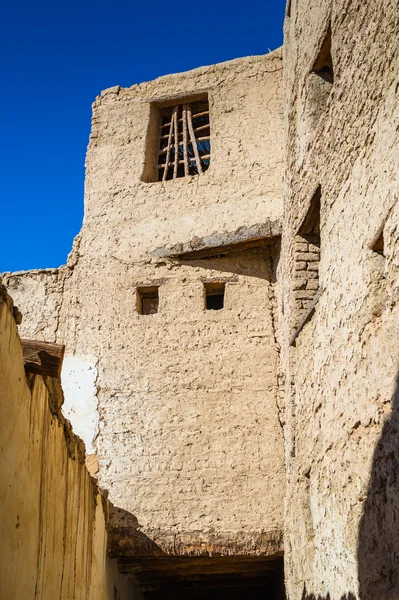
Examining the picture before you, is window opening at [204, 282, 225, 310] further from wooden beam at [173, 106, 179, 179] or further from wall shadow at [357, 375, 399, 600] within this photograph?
wall shadow at [357, 375, 399, 600]

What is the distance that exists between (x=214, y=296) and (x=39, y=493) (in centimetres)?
526

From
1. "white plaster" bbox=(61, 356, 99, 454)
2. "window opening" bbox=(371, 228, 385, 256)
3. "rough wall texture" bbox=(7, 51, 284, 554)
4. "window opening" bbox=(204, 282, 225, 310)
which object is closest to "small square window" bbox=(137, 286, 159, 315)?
"rough wall texture" bbox=(7, 51, 284, 554)

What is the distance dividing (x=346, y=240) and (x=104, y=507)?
4366 millimetres

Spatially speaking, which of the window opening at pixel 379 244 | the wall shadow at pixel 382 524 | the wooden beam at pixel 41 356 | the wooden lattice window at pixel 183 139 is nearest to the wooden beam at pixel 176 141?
the wooden lattice window at pixel 183 139

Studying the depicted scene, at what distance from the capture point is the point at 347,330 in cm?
562

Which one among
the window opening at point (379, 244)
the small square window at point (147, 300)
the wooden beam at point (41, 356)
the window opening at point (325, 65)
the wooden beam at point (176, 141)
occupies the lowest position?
the wooden beam at point (41, 356)

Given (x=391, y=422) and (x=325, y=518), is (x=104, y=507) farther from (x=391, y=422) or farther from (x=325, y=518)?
(x=391, y=422)

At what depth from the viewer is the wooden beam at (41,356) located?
492cm

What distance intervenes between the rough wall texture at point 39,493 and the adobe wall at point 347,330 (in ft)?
6.57

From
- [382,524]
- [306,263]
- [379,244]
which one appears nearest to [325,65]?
[306,263]

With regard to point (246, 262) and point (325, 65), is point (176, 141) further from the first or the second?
point (325, 65)

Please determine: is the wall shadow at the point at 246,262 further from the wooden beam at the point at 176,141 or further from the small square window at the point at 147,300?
the wooden beam at the point at 176,141

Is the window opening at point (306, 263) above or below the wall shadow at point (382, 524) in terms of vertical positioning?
above

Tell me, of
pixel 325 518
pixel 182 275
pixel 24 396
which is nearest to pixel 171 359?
pixel 182 275
